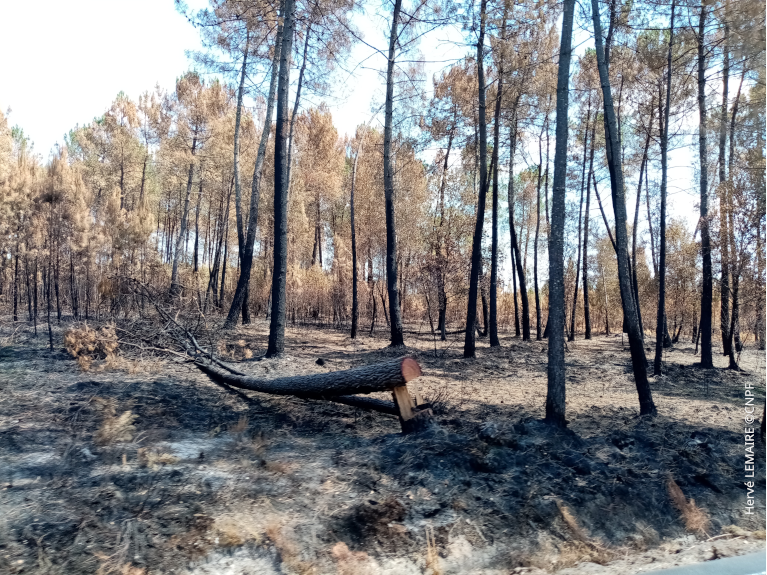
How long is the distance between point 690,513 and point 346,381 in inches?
136

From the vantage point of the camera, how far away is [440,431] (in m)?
5.32

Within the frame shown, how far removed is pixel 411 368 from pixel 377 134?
2033cm

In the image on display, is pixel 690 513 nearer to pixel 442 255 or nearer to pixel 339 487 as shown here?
pixel 339 487

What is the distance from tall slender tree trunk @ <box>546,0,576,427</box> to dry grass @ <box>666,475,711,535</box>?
1.42 m

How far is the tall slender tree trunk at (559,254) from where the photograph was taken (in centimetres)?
563

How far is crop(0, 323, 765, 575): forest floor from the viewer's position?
3.33m

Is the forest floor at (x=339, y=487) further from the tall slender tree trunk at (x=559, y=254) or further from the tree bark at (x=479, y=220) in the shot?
the tree bark at (x=479, y=220)

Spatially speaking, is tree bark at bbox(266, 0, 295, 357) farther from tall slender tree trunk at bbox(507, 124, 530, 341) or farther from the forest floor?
tall slender tree trunk at bbox(507, 124, 530, 341)

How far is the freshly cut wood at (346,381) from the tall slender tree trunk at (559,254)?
164 cm

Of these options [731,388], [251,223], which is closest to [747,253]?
[731,388]

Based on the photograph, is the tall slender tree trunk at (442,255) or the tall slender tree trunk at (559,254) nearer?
the tall slender tree trunk at (559,254)

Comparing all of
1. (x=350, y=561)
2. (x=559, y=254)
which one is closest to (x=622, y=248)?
(x=559, y=254)

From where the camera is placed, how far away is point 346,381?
5609mm

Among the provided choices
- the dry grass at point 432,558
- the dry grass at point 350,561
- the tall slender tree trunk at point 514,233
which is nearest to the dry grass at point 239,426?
the dry grass at point 350,561
